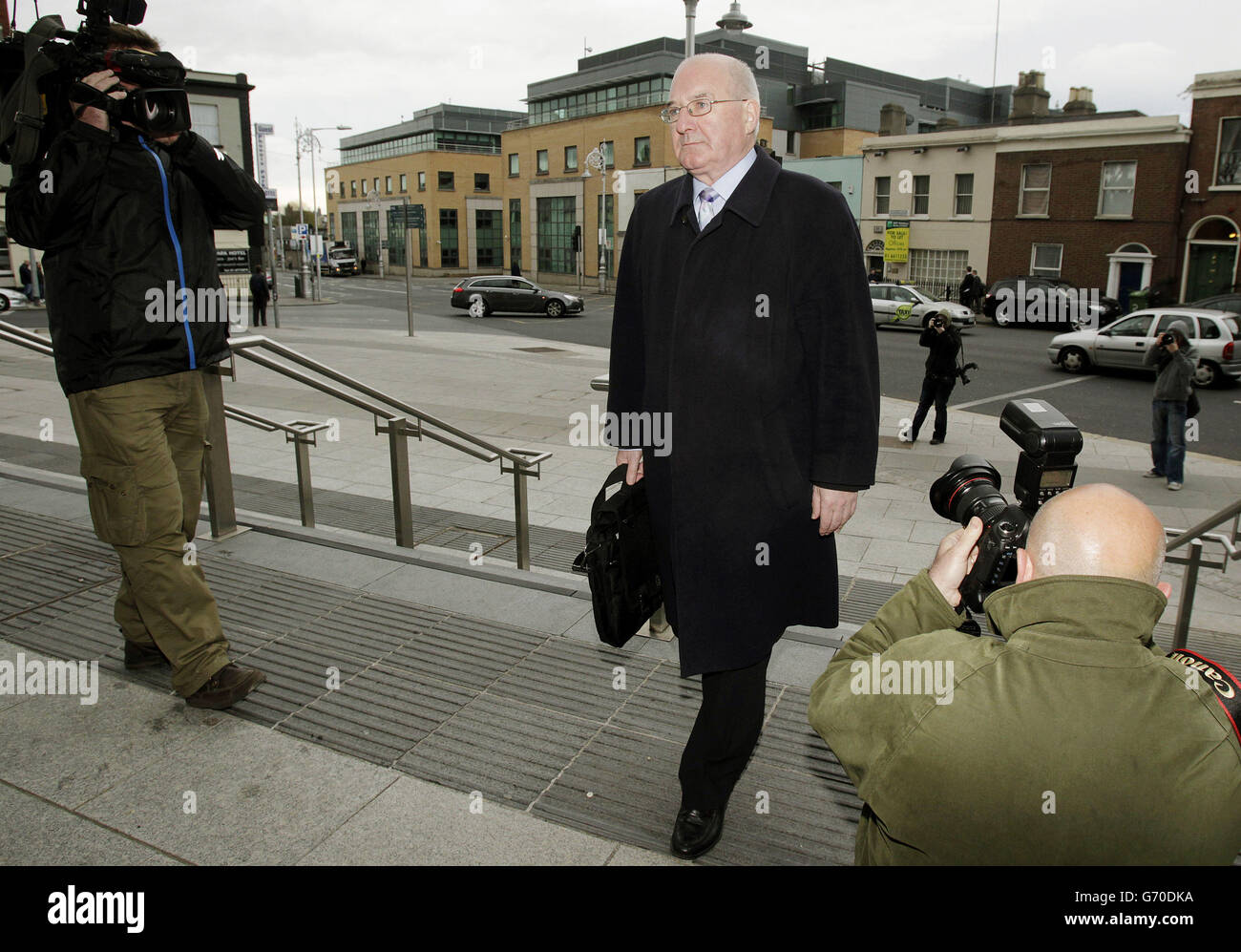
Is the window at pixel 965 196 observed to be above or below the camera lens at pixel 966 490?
above

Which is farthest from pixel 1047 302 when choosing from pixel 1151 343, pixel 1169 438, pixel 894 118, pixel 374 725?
pixel 374 725

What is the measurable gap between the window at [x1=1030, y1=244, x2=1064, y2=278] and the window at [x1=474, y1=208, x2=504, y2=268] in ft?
146

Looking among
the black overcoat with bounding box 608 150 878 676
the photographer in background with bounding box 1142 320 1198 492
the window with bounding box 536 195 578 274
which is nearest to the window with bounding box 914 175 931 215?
the window with bounding box 536 195 578 274

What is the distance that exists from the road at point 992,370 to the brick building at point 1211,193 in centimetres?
512

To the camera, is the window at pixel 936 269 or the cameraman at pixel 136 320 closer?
the cameraman at pixel 136 320

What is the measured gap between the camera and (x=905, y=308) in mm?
24734

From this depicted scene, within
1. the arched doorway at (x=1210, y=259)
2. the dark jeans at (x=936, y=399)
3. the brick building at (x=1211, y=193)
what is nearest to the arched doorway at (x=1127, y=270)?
the brick building at (x=1211, y=193)

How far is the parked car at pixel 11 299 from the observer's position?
97.0 feet

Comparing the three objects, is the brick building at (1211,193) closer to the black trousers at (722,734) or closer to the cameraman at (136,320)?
the black trousers at (722,734)

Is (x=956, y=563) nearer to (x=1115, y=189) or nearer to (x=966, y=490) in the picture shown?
(x=966, y=490)

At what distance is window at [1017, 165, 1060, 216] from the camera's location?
96.9 feet

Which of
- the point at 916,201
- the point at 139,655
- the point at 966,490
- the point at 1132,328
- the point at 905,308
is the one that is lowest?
the point at 139,655

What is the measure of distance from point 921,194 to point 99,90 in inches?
1335
